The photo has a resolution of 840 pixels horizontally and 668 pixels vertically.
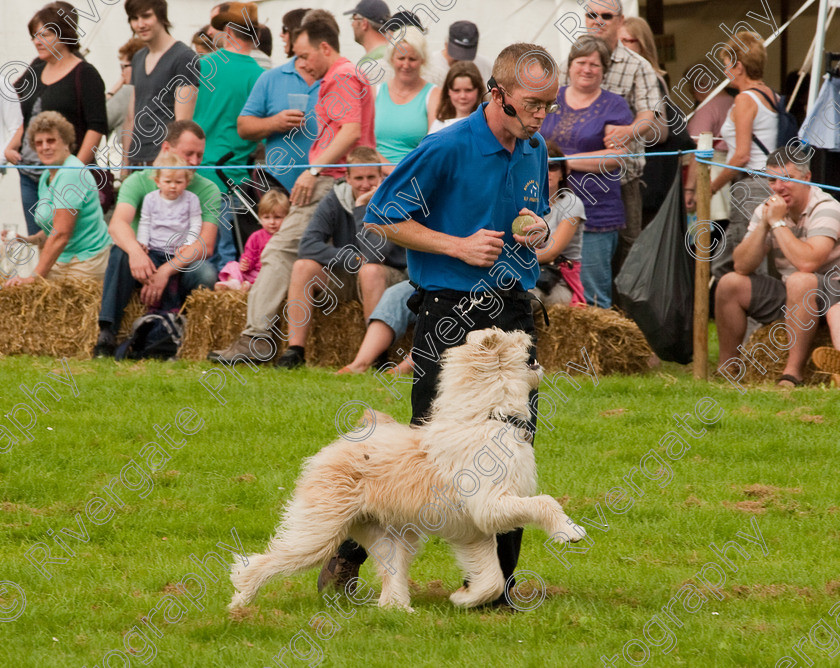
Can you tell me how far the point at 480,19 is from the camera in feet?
44.8

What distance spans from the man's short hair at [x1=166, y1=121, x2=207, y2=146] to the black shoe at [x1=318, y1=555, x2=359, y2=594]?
22.0 feet

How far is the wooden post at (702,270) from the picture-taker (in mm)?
9789

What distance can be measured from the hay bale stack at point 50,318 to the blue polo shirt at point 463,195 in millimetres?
6777

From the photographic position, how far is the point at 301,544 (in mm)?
5410

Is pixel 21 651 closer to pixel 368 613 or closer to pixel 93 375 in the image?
pixel 368 613

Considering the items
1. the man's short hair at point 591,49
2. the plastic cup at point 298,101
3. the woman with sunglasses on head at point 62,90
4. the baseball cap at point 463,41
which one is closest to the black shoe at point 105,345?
the woman with sunglasses on head at point 62,90

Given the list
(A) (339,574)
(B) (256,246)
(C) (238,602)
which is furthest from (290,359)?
(C) (238,602)

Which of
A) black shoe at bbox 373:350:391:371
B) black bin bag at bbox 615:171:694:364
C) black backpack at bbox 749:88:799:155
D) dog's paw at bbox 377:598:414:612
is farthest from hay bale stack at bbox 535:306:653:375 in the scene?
dog's paw at bbox 377:598:414:612

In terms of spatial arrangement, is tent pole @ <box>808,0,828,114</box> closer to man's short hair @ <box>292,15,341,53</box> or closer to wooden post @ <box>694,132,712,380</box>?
wooden post @ <box>694,132,712,380</box>

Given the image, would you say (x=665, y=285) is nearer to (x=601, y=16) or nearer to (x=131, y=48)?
(x=601, y=16)

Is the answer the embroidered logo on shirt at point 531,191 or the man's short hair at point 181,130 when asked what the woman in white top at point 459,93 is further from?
the embroidered logo on shirt at point 531,191

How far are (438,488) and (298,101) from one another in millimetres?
7218

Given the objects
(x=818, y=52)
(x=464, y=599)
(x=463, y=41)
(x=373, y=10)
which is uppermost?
(x=818, y=52)

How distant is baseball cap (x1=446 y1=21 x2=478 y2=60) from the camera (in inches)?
479
